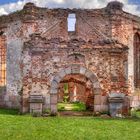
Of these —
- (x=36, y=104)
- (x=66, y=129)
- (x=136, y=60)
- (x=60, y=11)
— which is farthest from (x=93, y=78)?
(x=136, y=60)

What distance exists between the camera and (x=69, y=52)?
16.6 metres

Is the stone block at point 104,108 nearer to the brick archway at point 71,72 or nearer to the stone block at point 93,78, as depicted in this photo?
the brick archway at point 71,72

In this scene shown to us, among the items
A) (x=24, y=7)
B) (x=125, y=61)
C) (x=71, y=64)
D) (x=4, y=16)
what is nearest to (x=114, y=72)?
(x=125, y=61)

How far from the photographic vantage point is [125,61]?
1684 centimetres

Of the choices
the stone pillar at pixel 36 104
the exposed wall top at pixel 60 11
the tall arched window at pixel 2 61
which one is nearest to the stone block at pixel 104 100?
the stone pillar at pixel 36 104

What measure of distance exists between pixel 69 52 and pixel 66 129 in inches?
206

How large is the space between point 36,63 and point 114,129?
221 inches

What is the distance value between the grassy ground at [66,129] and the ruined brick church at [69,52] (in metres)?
2.65

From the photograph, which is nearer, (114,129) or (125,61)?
(114,129)

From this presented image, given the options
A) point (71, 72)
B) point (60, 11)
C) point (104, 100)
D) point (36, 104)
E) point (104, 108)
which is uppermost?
point (60, 11)

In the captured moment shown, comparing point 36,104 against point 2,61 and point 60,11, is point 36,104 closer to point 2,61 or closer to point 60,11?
point 60,11

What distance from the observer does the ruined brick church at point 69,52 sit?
16.5 meters

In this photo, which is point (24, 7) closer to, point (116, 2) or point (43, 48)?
point (43, 48)

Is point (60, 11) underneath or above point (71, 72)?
above
